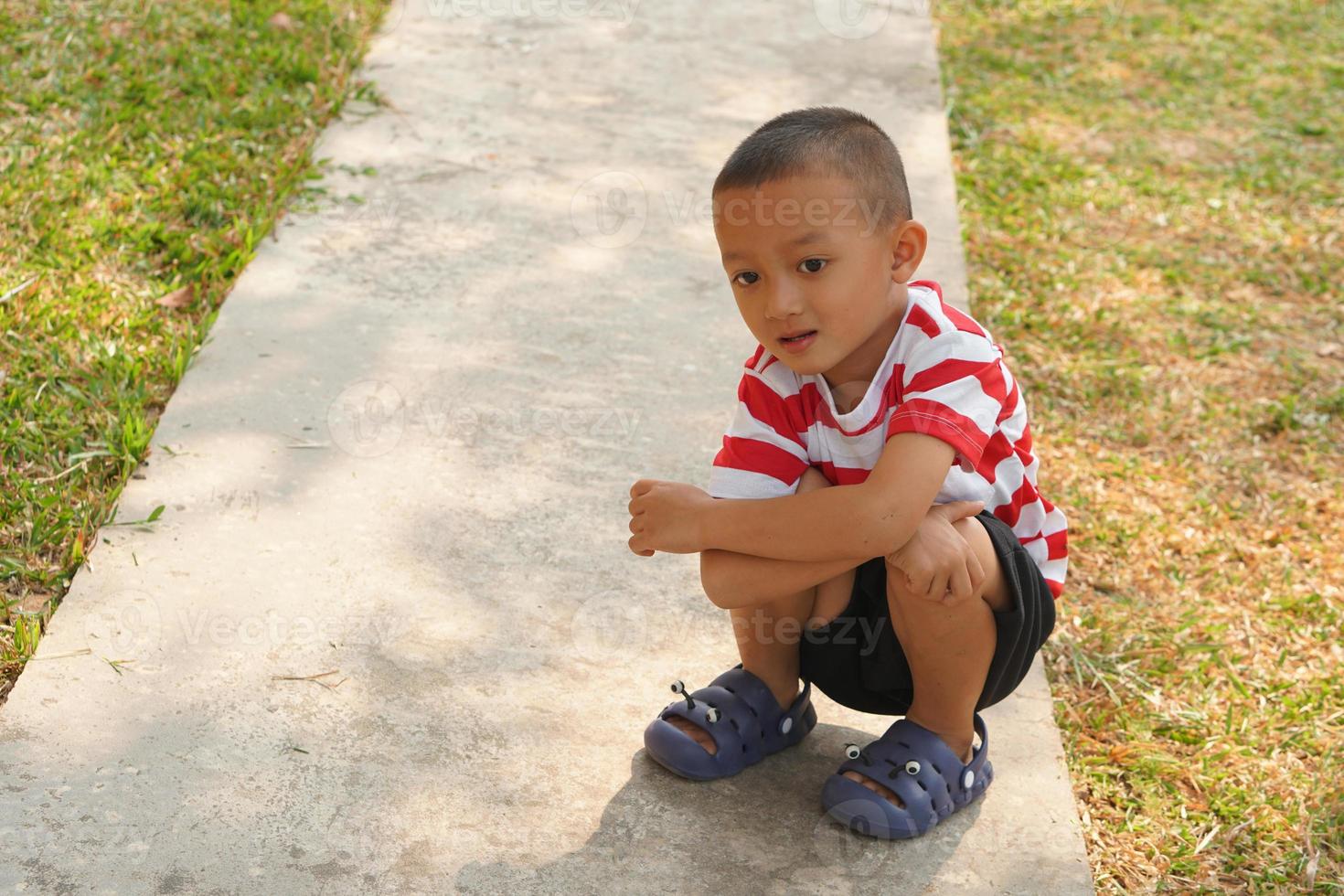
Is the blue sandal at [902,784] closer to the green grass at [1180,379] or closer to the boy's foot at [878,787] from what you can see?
the boy's foot at [878,787]

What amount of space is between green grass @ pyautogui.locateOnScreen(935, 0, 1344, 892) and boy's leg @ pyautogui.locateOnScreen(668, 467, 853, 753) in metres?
0.55

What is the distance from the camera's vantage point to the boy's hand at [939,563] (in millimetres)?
1982

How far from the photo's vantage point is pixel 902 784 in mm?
2145

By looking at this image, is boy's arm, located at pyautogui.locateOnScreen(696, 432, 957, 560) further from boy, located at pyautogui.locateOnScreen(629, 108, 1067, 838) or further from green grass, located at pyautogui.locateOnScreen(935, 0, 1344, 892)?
green grass, located at pyautogui.locateOnScreen(935, 0, 1344, 892)

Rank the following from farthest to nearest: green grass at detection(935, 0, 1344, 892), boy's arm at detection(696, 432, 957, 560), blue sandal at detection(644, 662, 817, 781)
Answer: green grass at detection(935, 0, 1344, 892), blue sandal at detection(644, 662, 817, 781), boy's arm at detection(696, 432, 957, 560)

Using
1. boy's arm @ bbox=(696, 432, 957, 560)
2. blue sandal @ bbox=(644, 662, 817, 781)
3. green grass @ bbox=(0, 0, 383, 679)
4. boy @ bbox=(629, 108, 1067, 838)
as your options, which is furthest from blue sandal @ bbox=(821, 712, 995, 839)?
green grass @ bbox=(0, 0, 383, 679)

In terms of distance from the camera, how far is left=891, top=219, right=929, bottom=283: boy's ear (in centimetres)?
207

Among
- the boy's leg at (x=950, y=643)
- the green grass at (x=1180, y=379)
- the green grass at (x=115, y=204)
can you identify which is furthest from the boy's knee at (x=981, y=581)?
the green grass at (x=115, y=204)

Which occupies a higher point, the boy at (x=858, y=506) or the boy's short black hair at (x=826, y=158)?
the boy's short black hair at (x=826, y=158)

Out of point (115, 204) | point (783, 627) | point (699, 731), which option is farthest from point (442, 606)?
point (115, 204)

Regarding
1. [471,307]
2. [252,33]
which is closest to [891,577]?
[471,307]

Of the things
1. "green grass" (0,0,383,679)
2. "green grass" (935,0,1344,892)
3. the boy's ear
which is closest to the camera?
the boy's ear

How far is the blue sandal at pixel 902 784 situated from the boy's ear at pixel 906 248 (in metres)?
0.70

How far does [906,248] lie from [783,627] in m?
0.61
